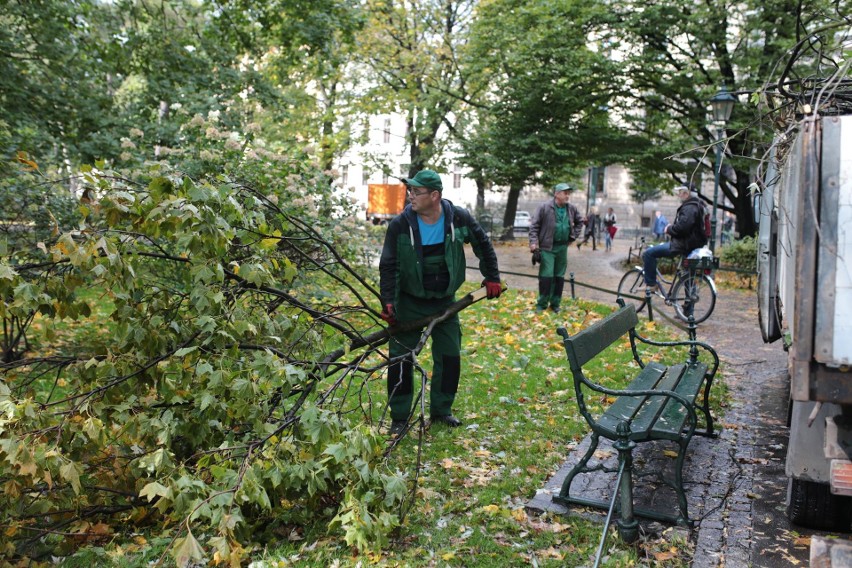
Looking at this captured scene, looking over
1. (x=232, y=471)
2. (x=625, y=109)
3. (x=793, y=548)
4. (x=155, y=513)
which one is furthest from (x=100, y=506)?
(x=625, y=109)

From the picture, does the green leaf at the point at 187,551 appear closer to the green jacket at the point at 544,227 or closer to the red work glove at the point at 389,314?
the red work glove at the point at 389,314

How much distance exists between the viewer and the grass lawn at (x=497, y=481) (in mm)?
4133

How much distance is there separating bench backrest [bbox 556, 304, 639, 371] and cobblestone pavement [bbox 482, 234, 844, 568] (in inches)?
36.4

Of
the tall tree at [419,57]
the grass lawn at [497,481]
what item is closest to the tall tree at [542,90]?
the tall tree at [419,57]

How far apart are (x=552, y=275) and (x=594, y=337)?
6778mm

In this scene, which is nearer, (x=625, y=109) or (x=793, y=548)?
(x=793, y=548)

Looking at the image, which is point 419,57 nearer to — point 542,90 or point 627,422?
point 542,90

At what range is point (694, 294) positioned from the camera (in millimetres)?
11219

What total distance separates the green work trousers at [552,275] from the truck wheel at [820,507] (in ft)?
23.7

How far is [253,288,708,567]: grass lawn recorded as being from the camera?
4133 millimetres

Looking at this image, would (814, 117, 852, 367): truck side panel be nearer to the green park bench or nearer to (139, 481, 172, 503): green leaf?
the green park bench

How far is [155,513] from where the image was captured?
4.89 meters

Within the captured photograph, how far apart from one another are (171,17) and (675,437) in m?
12.9

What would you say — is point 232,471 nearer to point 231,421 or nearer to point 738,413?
point 231,421
